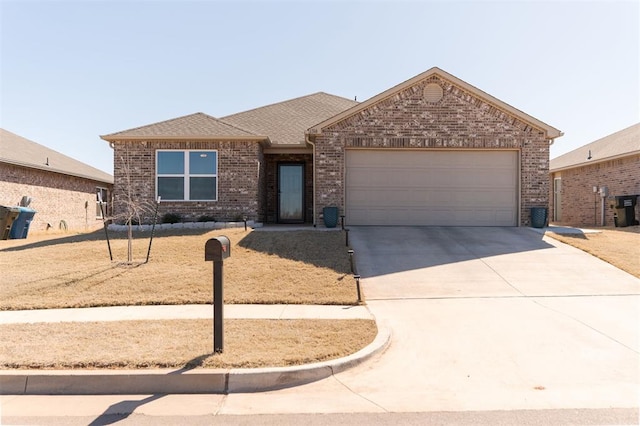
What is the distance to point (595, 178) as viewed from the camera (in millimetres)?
21297

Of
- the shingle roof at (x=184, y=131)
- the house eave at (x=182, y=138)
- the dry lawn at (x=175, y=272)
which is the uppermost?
the shingle roof at (x=184, y=131)

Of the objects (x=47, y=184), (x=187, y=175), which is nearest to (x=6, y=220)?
(x=47, y=184)

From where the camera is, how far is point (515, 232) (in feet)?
44.2

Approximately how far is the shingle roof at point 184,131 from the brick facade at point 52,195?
23.1 feet

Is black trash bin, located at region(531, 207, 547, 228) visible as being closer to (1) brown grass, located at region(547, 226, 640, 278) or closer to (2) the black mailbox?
(1) brown grass, located at region(547, 226, 640, 278)

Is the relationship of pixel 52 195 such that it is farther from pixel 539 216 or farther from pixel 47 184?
pixel 539 216

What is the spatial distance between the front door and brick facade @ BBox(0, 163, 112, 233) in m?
11.3

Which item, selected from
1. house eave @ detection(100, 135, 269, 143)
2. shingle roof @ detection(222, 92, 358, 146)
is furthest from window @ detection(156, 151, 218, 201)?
shingle roof @ detection(222, 92, 358, 146)

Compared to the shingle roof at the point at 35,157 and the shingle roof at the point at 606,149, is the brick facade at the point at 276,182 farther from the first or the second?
the shingle roof at the point at 606,149

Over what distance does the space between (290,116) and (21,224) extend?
456 inches

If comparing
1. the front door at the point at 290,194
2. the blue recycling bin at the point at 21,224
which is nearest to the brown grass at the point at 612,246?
the front door at the point at 290,194

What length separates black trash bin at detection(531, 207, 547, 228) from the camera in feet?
46.4

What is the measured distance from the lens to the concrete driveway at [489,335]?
4277 millimetres

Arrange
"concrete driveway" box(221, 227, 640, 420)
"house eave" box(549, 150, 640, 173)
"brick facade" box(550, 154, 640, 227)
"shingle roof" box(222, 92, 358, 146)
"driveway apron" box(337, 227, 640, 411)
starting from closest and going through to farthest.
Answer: "concrete driveway" box(221, 227, 640, 420)
"driveway apron" box(337, 227, 640, 411)
"shingle roof" box(222, 92, 358, 146)
"house eave" box(549, 150, 640, 173)
"brick facade" box(550, 154, 640, 227)
